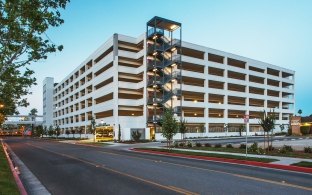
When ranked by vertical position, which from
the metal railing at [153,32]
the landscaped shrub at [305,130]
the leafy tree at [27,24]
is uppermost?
the metal railing at [153,32]

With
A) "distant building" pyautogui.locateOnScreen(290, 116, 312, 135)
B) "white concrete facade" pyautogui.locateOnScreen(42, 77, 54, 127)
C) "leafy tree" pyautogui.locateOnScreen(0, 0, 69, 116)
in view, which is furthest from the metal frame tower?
"white concrete facade" pyautogui.locateOnScreen(42, 77, 54, 127)

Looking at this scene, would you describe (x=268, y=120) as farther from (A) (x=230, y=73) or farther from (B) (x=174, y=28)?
(A) (x=230, y=73)

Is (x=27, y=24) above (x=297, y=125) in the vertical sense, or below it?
above

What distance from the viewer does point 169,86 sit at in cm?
6600

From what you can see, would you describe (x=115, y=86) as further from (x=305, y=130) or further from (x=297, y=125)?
(x=305, y=130)

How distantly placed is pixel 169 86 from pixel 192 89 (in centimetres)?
680

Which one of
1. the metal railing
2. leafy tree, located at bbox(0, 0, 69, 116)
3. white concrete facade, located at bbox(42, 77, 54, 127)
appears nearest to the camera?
leafy tree, located at bbox(0, 0, 69, 116)

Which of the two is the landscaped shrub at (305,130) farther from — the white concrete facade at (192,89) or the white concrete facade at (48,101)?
the white concrete facade at (48,101)

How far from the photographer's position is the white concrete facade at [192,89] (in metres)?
67.0

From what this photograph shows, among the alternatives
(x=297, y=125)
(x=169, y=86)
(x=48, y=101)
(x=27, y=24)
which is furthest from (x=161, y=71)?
(x=48, y=101)

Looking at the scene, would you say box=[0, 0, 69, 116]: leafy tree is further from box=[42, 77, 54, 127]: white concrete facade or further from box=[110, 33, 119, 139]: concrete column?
box=[42, 77, 54, 127]: white concrete facade

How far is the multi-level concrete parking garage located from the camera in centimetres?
6488

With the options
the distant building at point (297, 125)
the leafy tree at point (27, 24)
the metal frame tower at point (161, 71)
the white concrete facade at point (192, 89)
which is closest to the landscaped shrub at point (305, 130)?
the distant building at point (297, 125)

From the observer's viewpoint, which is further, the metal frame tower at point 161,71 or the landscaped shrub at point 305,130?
the landscaped shrub at point 305,130
